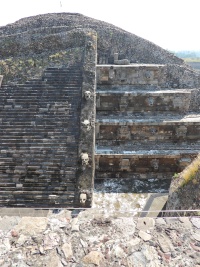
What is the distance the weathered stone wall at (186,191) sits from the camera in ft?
19.1

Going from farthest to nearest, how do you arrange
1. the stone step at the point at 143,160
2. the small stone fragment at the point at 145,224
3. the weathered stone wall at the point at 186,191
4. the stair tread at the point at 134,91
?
the stair tread at the point at 134,91 < the stone step at the point at 143,160 < the weathered stone wall at the point at 186,191 < the small stone fragment at the point at 145,224

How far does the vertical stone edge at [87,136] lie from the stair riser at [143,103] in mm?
1099

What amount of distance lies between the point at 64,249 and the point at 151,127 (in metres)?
8.54

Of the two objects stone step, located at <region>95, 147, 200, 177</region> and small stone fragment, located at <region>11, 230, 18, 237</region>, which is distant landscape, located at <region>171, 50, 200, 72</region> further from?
small stone fragment, located at <region>11, 230, 18, 237</region>

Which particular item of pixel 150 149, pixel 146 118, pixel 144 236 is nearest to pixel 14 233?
pixel 144 236

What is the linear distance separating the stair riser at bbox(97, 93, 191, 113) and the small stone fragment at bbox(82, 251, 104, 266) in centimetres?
916

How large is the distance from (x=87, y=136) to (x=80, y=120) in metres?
0.92

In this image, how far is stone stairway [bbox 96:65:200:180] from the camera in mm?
10047

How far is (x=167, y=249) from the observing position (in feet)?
8.95

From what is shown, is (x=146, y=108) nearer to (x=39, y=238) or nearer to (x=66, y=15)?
(x=39, y=238)

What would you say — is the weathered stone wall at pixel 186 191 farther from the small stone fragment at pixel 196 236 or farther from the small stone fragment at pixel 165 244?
the small stone fragment at pixel 165 244

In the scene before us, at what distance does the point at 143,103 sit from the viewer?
38.1 feet

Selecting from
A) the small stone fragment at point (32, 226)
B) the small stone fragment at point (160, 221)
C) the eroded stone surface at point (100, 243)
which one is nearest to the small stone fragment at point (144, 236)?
the eroded stone surface at point (100, 243)

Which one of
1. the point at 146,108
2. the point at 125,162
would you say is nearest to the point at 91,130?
the point at 125,162
